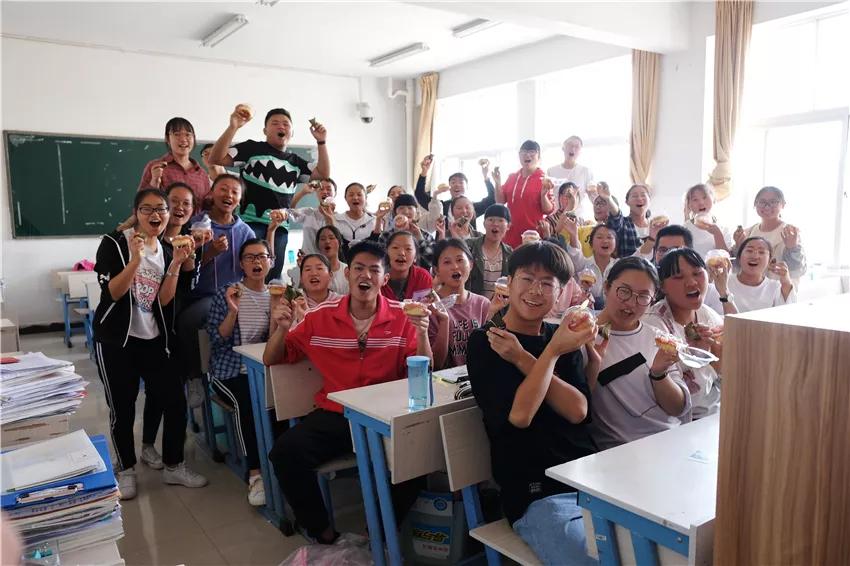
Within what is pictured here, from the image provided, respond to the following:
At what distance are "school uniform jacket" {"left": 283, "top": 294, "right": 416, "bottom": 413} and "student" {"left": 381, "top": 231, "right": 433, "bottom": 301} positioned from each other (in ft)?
2.11

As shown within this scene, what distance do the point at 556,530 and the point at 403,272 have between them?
5.92ft

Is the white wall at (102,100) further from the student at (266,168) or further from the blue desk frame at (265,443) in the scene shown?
the blue desk frame at (265,443)

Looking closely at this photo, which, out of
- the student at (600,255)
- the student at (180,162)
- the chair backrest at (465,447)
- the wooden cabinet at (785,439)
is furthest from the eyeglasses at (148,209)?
the wooden cabinet at (785,439)

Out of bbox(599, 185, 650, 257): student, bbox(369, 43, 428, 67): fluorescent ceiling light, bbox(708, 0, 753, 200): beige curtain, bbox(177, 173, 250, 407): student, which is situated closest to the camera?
bbox(177, 173, 250, 407): student

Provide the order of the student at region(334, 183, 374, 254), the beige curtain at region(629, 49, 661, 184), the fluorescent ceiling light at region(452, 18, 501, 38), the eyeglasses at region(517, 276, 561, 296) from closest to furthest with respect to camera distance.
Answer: the eyeglasses at region(517, 276, 561, 296)
the student at region(334, 183, 374, 254)
the beige curtain at region(629, 49, 661, 184)
the fluorescent ceiling light at region(452, 18, 501, 38)

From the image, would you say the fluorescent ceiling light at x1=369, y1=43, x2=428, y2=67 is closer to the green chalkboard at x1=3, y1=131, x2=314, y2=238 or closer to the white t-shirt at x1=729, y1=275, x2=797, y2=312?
the green chalkboard at x1=3, y1=131, x2=314, y2=238

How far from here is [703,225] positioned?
421cm

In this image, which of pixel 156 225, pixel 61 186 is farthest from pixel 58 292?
pixel 156 225

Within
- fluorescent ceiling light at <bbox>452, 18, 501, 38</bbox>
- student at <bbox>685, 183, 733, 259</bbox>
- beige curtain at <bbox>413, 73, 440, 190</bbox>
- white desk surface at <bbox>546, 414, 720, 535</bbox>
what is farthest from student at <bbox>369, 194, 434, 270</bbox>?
beige curtain at <bbox>413, 73, 440, 190</bbox>

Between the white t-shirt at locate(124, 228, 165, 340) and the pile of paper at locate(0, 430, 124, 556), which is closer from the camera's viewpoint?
the pile of paper at locate(0, 430, 124, 556)

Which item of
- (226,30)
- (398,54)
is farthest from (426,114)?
(226,30)

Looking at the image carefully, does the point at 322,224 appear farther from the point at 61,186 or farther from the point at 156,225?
the point at 61,186

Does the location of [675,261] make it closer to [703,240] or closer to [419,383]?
[419,383]

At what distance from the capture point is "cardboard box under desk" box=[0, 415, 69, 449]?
61.0 inches
